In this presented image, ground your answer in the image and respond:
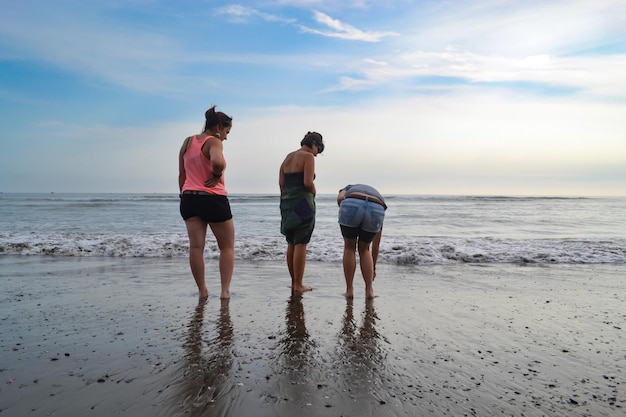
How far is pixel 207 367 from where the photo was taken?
238cm

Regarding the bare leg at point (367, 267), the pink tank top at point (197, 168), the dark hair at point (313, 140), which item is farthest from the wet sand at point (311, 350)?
the dark hair at point (313, 140)

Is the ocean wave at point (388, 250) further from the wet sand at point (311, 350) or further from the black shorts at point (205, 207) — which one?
the black shorts at point (205, 207)

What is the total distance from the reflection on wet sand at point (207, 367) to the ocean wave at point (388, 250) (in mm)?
4257

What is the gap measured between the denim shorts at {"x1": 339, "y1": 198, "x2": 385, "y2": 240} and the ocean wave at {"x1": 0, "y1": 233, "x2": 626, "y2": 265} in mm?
2913

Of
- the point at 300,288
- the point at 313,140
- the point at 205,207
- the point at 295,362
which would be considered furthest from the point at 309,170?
the point at 295,362

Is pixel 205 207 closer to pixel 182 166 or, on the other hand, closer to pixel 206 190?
pixel 206 190

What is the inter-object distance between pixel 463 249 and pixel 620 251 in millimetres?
2771

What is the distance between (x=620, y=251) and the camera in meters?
7.75

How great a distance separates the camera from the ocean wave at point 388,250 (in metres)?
7.29

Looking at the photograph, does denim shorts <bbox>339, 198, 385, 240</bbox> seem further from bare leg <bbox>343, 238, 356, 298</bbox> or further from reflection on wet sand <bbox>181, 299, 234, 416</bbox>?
reflection on wet sand <bbox>181, 299, 234, 416</bbox>

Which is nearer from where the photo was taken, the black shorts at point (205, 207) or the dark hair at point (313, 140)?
the black shorts at point (205, 207)

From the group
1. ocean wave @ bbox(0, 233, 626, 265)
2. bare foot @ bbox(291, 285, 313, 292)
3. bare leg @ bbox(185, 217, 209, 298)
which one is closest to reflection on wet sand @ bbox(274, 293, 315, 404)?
bare foot @ bbox(291, 285, 313, 292)

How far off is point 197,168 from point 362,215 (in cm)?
165

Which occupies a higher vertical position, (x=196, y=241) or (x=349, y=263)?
(x=196, y=241)
